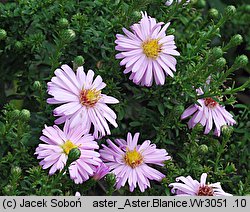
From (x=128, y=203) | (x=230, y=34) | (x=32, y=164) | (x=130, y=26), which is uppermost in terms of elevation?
(x=230, y=34)

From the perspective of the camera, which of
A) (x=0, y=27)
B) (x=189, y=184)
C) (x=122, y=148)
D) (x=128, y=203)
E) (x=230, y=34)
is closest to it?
(x=128, y=203)

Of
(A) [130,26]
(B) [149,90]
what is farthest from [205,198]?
(A) [130,26]

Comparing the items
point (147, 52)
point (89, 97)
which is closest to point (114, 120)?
point (89, 97)

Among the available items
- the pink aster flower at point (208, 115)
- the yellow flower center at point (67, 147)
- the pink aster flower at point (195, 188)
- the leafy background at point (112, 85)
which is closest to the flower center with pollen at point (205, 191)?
the pink aster flower at point (195, 188)

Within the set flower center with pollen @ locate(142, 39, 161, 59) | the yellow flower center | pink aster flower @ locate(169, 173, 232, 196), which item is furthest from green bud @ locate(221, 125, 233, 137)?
the yellow flower center

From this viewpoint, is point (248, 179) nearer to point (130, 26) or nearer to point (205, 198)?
point (205, 198)

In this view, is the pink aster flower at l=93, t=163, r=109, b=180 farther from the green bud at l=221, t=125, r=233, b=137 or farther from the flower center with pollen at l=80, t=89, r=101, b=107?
the green bud at l=221, t=125, r=233, b=137

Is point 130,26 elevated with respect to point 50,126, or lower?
elevated

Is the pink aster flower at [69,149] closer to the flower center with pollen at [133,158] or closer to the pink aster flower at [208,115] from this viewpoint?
the flower center with pollen at [133,158]
